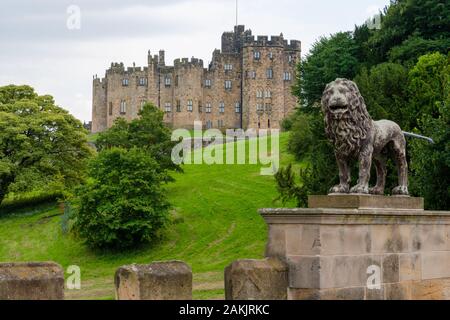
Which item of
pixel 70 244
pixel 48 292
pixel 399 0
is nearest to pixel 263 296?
pixel 48 292

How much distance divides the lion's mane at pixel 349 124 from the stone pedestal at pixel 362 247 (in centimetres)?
92

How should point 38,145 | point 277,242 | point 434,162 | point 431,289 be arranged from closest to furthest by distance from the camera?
1. point 277,242
2. point 431,289
3. point 434,162
4. point 38,145

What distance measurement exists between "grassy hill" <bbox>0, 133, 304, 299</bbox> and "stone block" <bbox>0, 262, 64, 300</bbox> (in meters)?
22.1

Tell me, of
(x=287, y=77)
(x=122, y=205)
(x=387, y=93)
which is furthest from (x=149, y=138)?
(x=287, y=77)

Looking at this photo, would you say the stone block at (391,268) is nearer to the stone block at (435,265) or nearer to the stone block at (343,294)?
the stone block at (343,294)

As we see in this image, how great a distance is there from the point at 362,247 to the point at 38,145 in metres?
54.6

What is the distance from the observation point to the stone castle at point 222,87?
429 ft

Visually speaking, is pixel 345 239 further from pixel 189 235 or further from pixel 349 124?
pixel 189 235

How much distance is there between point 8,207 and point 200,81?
71341 mm

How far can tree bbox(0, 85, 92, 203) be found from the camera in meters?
61.5

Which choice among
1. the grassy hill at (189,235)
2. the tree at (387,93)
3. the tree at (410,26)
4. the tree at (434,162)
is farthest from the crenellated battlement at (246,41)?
the tree at (434,162)

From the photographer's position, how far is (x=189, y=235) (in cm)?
4988

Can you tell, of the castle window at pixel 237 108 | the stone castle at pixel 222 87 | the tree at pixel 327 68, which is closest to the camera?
the tree at pixel 327 68
